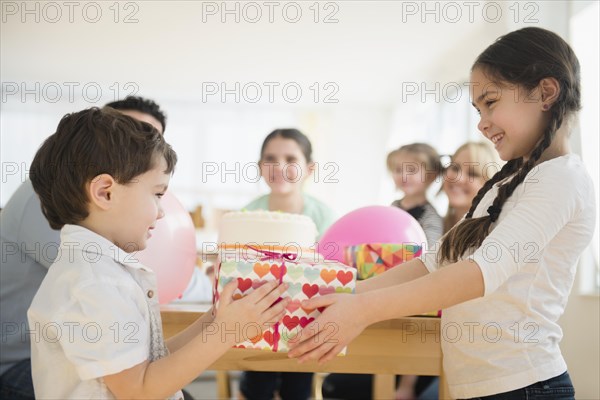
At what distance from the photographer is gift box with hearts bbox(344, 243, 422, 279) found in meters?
1.64

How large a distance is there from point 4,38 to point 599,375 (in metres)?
6.14

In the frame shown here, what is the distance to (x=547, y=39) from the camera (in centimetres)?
128

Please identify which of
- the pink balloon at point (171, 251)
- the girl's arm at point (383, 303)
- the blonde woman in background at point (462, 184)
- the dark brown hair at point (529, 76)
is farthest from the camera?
the blonde woman in background at point (462, 184)

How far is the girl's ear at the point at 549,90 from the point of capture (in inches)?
49.7

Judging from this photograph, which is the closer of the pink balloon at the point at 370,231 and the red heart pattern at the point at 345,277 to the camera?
the red heart pattern at the point at 345,277

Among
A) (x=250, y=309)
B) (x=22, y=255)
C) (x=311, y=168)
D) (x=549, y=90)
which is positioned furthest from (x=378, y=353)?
(x=311, y=168)

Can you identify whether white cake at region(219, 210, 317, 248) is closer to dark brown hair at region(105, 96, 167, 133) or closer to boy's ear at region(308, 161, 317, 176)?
dark brown hair at region(105, 96, 167, 133)

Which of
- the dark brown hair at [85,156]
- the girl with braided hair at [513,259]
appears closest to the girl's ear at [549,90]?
the girl with braided hair at [513,259]

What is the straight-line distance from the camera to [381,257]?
5.40 feet

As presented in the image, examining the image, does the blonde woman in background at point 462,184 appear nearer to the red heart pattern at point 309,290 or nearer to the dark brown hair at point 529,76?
the dark brown hair at point 529,76

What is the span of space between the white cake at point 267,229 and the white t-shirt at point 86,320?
0.77m

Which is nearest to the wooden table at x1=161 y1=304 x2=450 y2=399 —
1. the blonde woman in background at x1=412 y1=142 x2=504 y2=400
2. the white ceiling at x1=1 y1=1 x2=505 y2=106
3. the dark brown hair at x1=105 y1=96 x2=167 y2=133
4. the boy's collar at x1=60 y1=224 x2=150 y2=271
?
the boy's collar at x1=60 y1=224 x2=150 y2=271

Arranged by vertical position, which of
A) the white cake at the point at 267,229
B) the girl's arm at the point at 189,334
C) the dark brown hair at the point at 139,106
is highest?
the dark brown hair at the point at 139,106

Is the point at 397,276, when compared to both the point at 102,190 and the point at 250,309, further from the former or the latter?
the point at 102,190
